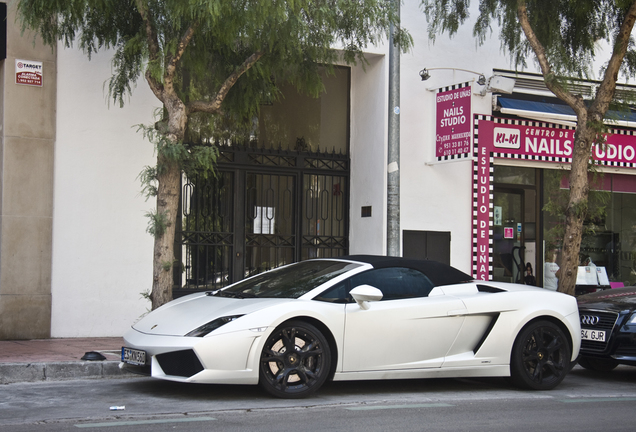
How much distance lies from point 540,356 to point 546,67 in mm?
5268

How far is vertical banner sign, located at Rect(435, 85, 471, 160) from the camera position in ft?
41.0

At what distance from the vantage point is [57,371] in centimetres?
786

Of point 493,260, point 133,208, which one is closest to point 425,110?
point 493,260

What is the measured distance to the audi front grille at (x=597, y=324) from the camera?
28.1 ft

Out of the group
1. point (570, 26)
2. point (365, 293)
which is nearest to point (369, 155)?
point (570, 26)

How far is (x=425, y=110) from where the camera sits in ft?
44.2

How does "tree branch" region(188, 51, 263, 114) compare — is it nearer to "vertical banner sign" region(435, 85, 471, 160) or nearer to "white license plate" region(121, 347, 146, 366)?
"white license plate" region(121, 347, 146, 366)

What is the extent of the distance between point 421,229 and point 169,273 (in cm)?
573

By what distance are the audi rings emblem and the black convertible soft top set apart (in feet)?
6.46

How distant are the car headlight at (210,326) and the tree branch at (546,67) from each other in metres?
6.96

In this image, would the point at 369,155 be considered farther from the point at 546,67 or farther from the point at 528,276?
the point at 528,276

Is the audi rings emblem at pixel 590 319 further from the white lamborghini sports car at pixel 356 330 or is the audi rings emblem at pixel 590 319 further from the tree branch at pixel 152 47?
the tree branch at pixel 152 47

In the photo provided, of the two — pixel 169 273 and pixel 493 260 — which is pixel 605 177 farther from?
→ pixel 169 273

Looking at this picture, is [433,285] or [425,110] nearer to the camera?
[433,285]
